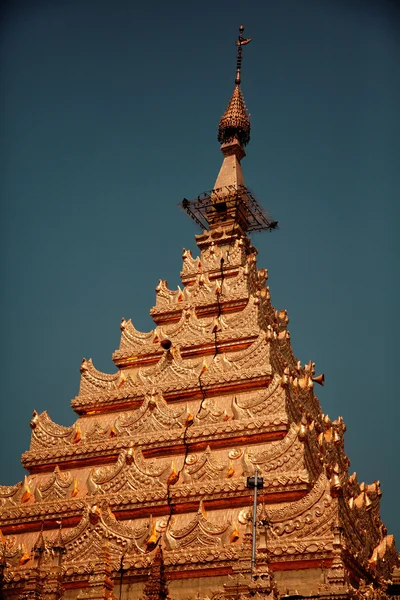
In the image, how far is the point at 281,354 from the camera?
79.5 feet

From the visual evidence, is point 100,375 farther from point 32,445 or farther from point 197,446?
point 197,446

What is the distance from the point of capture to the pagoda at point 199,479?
17.6 m

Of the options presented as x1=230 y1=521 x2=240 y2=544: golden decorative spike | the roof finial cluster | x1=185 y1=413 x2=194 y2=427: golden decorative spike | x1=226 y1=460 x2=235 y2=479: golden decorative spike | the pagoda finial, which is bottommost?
x1=230 y1=521 x2=240 y2=544: golden decorative spike

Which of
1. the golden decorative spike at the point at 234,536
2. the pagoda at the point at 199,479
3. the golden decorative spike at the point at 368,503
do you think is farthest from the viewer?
the golden decorative spike at the point at 368,503

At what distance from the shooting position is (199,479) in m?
20.1

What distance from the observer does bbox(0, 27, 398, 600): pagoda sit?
17.6m

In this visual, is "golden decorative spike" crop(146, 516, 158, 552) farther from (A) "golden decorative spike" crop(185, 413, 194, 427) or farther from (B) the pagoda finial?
(B) the pagoda finial

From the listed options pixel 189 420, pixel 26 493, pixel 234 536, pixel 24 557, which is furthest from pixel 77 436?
pixel 234 536

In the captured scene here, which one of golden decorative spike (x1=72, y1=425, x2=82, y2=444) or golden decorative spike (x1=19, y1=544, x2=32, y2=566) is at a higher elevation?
golden decorative spike (x1=72, y1=425, x2=82, y2=444)

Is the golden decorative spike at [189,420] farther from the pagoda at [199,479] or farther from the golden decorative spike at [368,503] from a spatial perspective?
the golden decorative spike at [368,503]

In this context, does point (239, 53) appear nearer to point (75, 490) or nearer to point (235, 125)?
point (235, 125)

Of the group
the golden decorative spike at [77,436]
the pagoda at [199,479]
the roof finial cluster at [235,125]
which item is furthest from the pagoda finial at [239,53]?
the golden decorative spike at [77,436]

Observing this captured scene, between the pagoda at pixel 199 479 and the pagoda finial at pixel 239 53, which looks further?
the pagoda finial at pixel 239 53

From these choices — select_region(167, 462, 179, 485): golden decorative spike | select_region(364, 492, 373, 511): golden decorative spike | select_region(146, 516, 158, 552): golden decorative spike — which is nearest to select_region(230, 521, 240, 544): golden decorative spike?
select_region(146, 516, 158, 552): golden decorative spike
